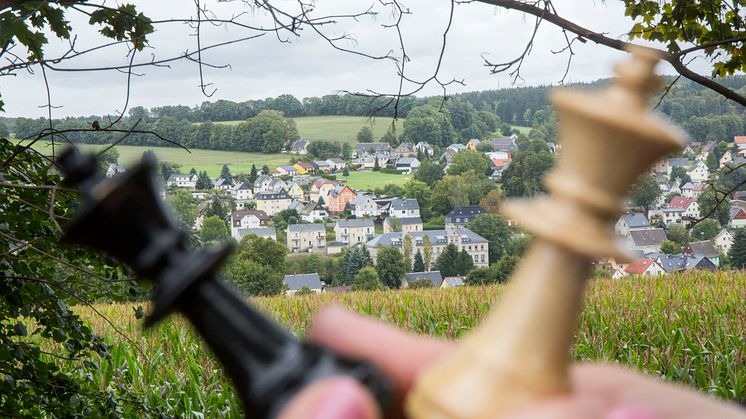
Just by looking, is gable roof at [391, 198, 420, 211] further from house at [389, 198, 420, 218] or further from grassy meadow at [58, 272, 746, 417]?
grassy meadow at [58, 272, 746, 417]

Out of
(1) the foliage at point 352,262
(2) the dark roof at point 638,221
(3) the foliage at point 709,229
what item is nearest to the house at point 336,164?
(1) the foliage at point 352,262

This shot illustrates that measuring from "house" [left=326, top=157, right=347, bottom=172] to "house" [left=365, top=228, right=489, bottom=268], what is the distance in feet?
10.2

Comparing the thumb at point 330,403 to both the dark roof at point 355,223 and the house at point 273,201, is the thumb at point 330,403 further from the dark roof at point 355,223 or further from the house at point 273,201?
the house at point 273,201

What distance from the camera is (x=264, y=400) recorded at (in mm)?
499

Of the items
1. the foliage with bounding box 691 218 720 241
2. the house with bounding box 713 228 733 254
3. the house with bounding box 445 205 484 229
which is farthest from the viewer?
the house with bounding box 445 205 484 229

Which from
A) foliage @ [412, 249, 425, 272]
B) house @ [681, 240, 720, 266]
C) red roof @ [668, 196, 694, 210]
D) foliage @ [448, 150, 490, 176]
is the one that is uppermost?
foliage @ [448, 150, 490, 176]

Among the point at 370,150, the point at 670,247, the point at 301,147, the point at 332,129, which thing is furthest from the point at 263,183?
the point at 670,247

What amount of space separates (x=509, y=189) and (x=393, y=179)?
13051mm

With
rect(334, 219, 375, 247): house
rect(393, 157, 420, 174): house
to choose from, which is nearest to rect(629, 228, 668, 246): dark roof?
rect(334, 219, 375, 247): house

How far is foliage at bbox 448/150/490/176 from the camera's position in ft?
50.5

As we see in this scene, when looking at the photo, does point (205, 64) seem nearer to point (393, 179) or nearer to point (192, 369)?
point (192, 369)

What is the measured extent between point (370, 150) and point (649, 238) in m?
11.8

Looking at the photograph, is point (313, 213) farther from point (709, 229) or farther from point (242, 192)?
point (709, 229)

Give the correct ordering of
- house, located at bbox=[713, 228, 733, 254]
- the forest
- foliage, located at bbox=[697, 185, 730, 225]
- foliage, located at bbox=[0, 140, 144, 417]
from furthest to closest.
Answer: house, located at bbox=[713, 228, 733, 254]
the forest
foliage, located at bbox=[697, 185, 730, 225]
foliage, located at bbox=[0, 140, 144, 417]
